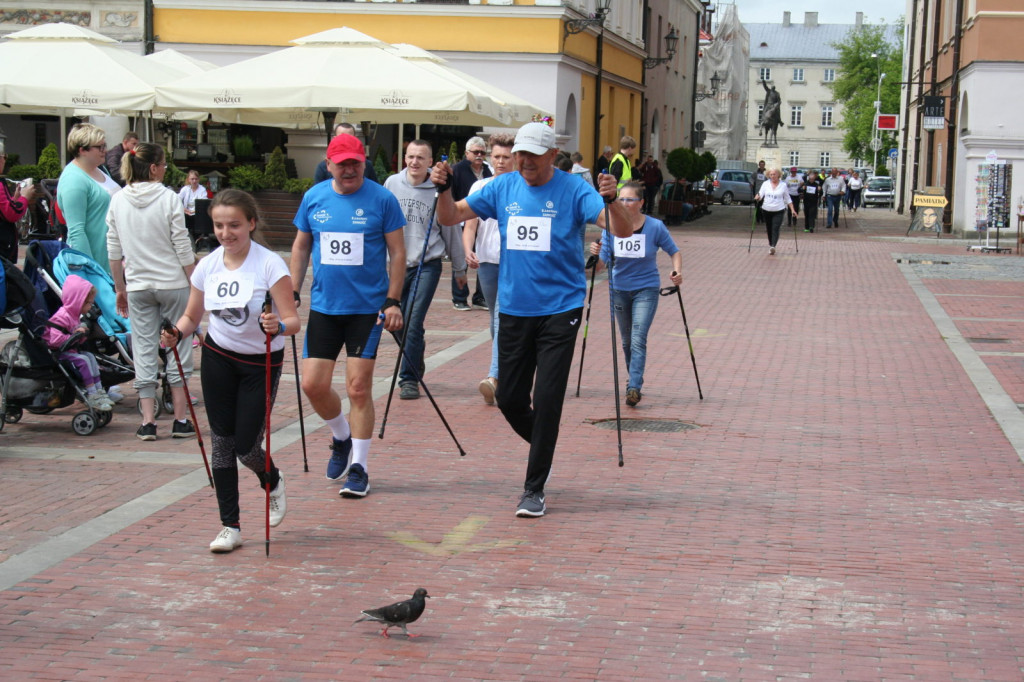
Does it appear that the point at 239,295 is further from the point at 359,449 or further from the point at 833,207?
the point at 833,207

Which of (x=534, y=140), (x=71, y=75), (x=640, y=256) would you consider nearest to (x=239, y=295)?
(x=534, y=140)

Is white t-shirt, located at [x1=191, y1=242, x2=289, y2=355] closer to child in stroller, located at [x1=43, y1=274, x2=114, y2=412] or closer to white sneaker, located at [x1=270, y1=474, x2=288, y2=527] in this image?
white sneaker, located at [x1=270, y1=474, x2=288, y2=527]

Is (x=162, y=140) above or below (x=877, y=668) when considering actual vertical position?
above

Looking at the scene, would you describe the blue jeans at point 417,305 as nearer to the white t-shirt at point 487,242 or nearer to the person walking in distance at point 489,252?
the person walking in distance at point 489,252

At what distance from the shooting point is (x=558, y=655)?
15.5ft

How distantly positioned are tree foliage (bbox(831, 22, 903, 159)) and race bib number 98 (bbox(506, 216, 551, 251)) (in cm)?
9258

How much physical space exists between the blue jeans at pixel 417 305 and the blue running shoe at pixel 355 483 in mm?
2643

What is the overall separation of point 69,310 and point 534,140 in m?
3.78

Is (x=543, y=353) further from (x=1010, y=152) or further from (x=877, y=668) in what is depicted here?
(x=1010, y=152)

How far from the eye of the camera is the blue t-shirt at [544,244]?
21.6 ft

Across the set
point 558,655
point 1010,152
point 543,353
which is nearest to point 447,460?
point 543,353

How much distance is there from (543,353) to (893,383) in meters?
5.53

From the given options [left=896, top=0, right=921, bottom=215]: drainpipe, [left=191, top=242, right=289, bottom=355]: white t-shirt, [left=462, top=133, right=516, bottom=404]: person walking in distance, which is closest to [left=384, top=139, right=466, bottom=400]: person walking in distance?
[left=462, top=133, right=516, bottom=404]: person walking in distance

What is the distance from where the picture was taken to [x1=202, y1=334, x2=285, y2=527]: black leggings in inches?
231
